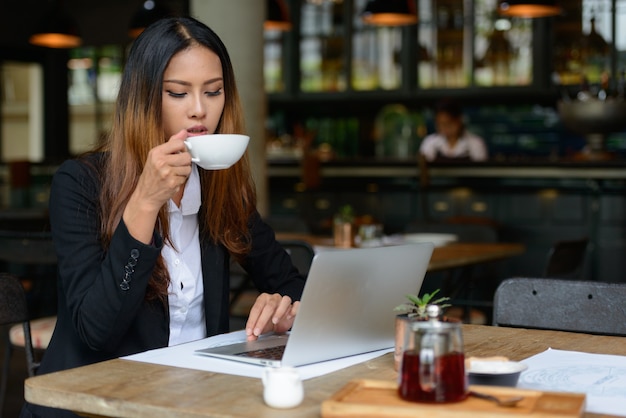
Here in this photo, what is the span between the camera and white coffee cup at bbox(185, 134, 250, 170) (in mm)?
1762

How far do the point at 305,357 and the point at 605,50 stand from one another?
860 centimetres

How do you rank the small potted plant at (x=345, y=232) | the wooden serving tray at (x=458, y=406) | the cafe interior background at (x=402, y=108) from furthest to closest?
the cafe interior background at (x=402, y=108)
the small potted plant at (x=345, y=232)
the wooden serving tray at (x=458, y=406)

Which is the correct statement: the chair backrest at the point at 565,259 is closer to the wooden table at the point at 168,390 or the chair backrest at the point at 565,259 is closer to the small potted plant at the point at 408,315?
the wooden table at the point at 168,390

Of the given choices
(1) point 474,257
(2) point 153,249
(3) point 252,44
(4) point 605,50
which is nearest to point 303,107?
(4) point 605,50

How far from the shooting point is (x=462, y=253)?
4.14 m

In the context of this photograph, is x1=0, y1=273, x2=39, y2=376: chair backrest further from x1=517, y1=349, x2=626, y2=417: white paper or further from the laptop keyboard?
x1=517, y1=349, x2=626, y2=417: white paper

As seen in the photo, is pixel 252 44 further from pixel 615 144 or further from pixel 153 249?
pixel 615 144

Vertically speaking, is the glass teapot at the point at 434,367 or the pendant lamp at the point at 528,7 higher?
the pendant lamp at the point at 528,7

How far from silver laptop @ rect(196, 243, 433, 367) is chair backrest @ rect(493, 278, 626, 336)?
64 centimetres

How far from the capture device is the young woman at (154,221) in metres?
1.88

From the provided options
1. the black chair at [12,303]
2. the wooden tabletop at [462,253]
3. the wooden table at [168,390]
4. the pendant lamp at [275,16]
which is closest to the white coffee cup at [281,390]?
the wooden table at [168,390]

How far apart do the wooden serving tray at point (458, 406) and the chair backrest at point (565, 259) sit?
2.69 m

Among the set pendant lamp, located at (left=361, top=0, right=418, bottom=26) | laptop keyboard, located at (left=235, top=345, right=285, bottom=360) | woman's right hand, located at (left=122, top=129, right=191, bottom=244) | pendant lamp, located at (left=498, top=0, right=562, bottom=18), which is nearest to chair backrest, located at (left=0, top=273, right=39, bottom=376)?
woman's right hand, located at (left=122, top=129, right=191, bottom=244)

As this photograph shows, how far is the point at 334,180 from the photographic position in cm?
874
